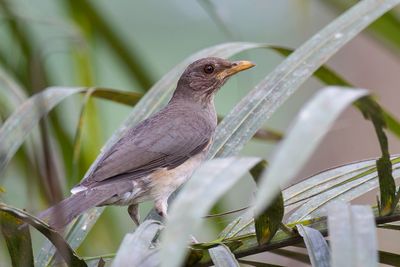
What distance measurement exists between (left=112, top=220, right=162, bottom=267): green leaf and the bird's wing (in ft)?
4.56

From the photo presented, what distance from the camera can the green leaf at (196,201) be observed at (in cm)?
123

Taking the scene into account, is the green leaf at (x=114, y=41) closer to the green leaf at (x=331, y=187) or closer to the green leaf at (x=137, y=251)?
the green leaf at (x=331, y=187)

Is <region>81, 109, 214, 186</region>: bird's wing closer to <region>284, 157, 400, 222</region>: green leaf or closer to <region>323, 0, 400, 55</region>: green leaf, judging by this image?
<region>284, 157, 400, 222</region>: green leaf

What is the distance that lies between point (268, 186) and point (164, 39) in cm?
832

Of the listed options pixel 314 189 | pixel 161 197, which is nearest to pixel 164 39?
pixel 161 197

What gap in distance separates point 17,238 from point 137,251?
447mm

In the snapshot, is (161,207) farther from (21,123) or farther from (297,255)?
(297,255)

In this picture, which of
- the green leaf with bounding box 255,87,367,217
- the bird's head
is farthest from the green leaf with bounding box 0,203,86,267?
the bird's head

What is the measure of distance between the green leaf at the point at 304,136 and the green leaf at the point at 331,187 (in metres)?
0.88

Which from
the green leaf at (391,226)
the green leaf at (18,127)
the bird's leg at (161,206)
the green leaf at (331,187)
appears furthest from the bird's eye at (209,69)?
the green leaf at (391,226)

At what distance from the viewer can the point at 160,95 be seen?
3.02 metres

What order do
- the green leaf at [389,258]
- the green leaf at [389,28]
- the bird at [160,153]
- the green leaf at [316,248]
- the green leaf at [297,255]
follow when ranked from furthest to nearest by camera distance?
the bird at [160,153], the green leaf at [389,28], the green leaf at [297,255], the green leaf at [389,258], the green leaf at [316,248]

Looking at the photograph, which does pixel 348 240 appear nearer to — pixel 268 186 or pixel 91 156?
pixel 268 186

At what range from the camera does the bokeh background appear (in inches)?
121
